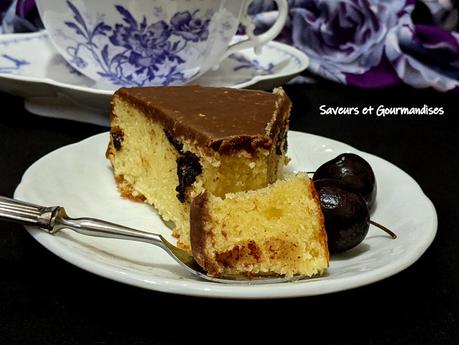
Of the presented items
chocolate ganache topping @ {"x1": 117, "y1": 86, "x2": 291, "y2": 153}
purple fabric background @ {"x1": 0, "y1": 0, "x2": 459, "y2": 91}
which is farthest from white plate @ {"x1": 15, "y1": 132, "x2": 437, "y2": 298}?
purple fabric background @ {"x1": 0, "y1": 0, "x2": 459, "y2": 91}

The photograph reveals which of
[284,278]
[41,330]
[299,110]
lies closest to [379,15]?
[299,110]

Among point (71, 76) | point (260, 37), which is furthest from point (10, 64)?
point (260, 37)

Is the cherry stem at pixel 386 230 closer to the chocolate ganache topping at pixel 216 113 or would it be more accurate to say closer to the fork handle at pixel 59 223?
the chocolate ganache topping at pixel 216 113

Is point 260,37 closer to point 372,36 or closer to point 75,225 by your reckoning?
point 372,36

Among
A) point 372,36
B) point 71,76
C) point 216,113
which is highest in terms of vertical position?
point 216,113

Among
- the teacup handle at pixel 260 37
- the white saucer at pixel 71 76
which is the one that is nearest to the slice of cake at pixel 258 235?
the white saucer at pixel 71 76

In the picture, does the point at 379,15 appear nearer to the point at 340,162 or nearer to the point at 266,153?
the point at 340,162

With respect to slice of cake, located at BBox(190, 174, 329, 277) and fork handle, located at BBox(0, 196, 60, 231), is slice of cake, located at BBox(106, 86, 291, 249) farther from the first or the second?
fork handle, located at BBox(0, 196, 60, 231)
